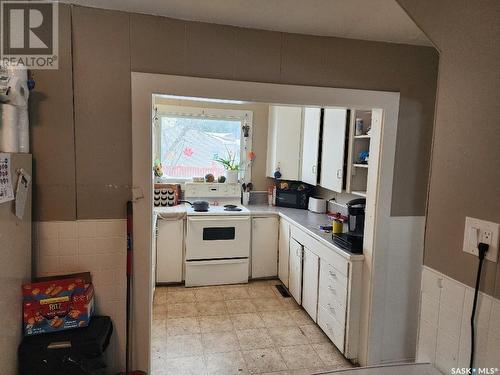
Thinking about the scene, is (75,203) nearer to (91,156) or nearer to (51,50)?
(91,156)

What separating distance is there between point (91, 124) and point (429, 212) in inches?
67.5

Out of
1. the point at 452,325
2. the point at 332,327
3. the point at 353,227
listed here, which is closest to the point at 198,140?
the point at 353,227

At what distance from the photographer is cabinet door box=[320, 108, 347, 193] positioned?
2.99 metres

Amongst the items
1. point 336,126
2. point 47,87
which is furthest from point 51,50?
point 336,126

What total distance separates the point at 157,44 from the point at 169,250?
7.82ft

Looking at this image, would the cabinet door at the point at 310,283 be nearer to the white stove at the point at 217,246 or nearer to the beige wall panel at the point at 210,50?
the white stove at the point at 217,246

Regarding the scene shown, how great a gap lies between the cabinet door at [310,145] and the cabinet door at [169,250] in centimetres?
151

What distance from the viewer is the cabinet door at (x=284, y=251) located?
3.62 meters

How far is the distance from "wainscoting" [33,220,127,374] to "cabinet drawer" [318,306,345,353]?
1.57 meters

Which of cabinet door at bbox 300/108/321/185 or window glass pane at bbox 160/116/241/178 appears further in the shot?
window glass pane at bbox 160/116/241/178

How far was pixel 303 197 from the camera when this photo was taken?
4133 mm

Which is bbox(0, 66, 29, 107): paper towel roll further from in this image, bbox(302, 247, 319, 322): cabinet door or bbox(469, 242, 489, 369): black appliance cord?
bbox(302, 247, 319, 322): cabinet door

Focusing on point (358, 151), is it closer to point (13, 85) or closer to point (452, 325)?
point (452, 325)

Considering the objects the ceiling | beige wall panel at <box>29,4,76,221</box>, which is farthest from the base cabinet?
beige wall panel at <box>29,4,76,221</box>
